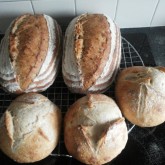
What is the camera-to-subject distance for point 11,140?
76 cm

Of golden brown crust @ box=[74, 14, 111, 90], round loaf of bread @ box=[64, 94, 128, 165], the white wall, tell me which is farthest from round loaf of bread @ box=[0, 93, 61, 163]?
the white wall

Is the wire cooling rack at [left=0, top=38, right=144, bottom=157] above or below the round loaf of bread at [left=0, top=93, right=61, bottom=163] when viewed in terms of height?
below

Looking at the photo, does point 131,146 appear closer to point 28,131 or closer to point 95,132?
point 95,132

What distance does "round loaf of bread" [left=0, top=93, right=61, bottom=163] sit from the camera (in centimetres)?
76

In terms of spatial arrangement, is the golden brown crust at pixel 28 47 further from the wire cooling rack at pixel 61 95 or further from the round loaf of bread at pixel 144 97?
the round loaf of bread at pixel 144 97

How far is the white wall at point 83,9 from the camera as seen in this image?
3.39 feet

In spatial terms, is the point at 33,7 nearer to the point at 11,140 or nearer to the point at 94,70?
the point at 94,70

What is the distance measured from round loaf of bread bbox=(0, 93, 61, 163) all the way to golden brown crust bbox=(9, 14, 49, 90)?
0.11 meters

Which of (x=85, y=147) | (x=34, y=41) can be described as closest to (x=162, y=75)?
(x=85, y=147)

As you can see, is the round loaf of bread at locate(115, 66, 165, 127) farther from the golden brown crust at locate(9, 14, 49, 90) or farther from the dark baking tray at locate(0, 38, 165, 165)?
the golden brown crust at locate(9, 14, 49, 90)

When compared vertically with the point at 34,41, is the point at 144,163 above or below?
below

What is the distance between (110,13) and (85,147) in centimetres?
60

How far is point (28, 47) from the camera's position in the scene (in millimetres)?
899

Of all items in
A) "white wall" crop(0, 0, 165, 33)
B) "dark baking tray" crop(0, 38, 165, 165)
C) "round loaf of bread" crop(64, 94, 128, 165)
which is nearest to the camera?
"round loaf of bread" crop(64, 94, 128, 165)
